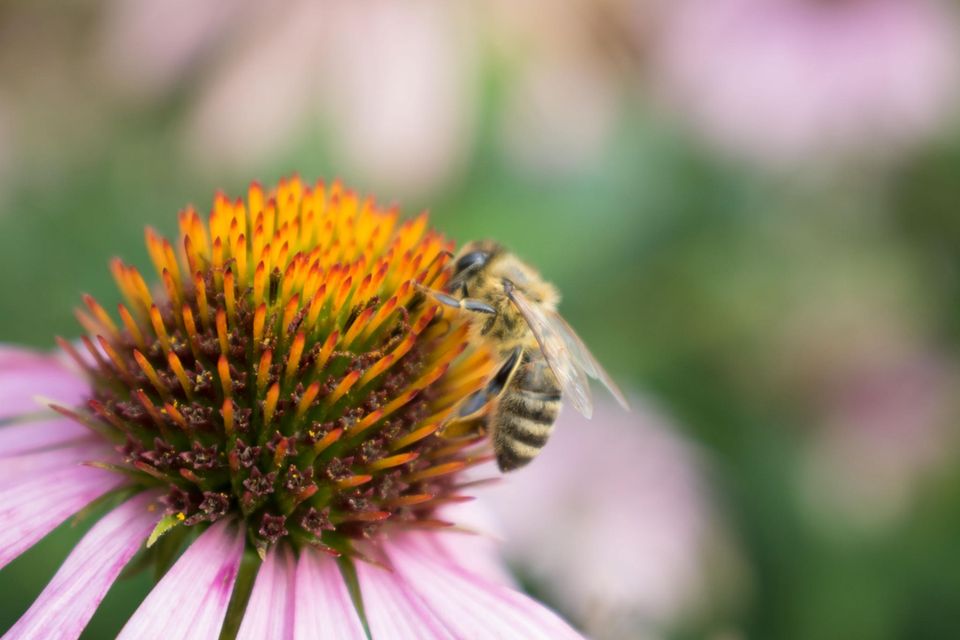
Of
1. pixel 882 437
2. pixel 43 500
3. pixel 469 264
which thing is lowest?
pixel 43 500

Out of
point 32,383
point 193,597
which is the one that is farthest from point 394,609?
point 32,383

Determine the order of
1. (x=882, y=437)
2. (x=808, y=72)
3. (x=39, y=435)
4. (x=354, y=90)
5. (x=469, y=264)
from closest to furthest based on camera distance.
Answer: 1. (x=39, y=435)
2. (x=469, y=264)
3. (x=354, y=90)
4. (x=882, y=437)
5. (x=808, y=72)

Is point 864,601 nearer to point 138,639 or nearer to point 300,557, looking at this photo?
point 300,557

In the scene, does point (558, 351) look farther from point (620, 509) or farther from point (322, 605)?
point (620, 509)

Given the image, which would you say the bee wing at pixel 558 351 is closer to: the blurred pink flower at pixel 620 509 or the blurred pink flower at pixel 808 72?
the blurred pink flower at pixel 620 509

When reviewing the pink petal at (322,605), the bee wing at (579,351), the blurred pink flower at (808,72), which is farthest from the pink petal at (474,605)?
the blurred pink flower at (808,72)

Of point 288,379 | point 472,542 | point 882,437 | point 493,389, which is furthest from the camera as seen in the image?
point 882,437
